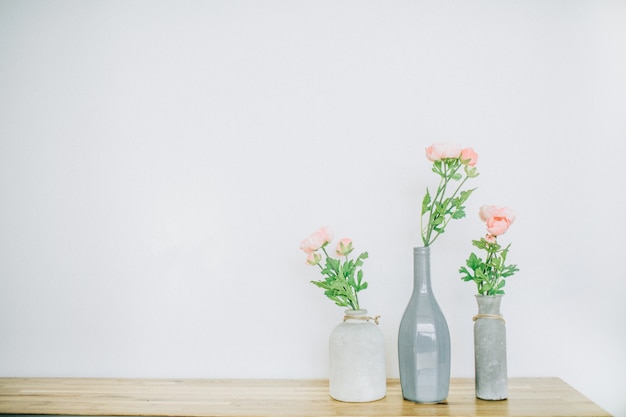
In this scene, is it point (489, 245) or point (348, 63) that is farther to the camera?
point (348, 63)

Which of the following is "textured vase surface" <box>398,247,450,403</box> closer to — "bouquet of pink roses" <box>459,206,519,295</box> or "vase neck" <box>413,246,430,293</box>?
"vase neck" <box>413,246,430,293</box>

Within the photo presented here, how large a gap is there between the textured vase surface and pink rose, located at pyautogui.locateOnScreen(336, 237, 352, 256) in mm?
220

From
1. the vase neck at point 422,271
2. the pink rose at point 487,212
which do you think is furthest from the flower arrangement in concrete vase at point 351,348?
the pink rose at point 487,212

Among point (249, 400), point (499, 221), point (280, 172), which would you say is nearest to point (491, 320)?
point (499, 221)

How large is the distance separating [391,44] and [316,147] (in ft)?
1.37

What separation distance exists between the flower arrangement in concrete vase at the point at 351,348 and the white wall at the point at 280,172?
0.21 meters

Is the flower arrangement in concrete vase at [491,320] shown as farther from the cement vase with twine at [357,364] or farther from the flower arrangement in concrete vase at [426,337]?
the cement vase with twine at [357,364]

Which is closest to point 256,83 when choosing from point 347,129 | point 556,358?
point 347,129

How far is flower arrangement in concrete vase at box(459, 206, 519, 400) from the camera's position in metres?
1.40

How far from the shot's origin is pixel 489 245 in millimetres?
1479

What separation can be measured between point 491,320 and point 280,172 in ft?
2.60

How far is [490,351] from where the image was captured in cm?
141

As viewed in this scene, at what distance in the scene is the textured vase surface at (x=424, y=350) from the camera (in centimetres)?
139

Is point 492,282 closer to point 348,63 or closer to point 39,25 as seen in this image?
point 348,63
